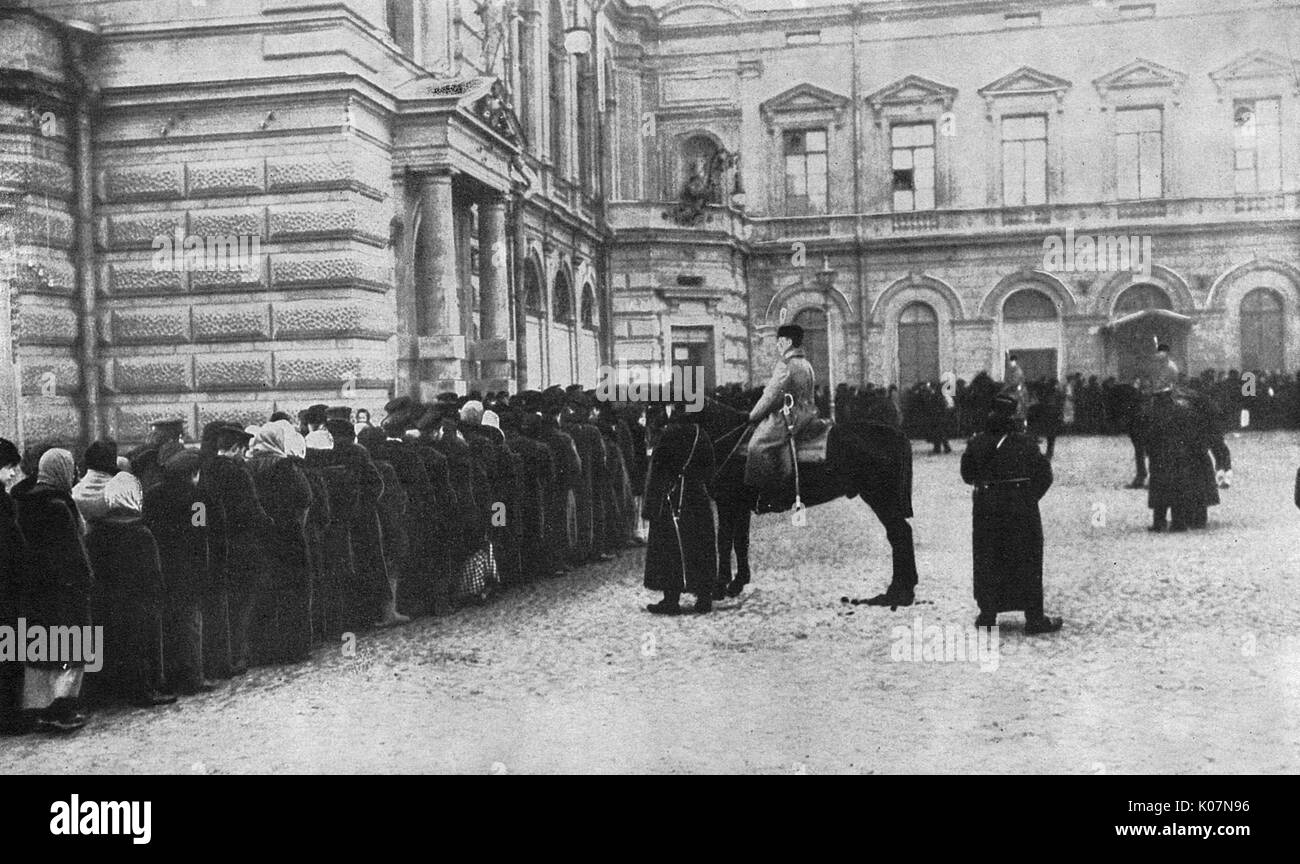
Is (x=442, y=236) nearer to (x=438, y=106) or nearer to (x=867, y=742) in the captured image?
(x=438, y=106)

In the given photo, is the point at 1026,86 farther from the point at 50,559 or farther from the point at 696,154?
the point at 50,559

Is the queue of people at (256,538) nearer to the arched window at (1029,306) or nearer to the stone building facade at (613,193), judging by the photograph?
the stone building facade at (613,193)

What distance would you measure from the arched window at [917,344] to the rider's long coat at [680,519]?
25.8m

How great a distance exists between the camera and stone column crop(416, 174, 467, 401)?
16.2m

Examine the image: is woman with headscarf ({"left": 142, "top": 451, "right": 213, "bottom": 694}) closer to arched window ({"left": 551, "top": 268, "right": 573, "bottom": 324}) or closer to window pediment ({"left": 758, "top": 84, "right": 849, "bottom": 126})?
arched window ({"left": 551, "top": 268, "right": 573, "bottom": 324})

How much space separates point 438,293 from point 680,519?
24.3ft

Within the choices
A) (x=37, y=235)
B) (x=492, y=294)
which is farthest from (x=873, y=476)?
(x=37, y=235)

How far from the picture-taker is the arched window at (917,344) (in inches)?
1385

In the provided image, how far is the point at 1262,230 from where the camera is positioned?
819 inches

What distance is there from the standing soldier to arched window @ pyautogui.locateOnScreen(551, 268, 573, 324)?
60.1 feet

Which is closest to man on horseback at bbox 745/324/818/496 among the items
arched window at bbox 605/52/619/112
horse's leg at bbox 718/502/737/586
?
horse's leg at bbox 718/502/737/586

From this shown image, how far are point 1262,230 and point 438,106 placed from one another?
46.0ft

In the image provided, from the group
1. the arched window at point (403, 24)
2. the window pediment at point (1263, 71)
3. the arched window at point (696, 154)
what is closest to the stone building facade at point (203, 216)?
the arched window at point (403, 24)
